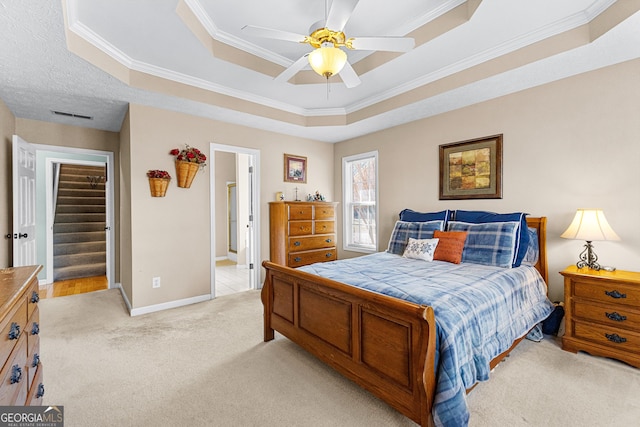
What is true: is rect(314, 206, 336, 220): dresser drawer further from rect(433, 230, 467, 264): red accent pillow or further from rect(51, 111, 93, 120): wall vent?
rect(51, 111, 93, 120): wall vent

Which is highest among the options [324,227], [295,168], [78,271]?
[295,168]

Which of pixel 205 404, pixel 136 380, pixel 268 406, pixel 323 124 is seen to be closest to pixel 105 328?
pixel 136 380

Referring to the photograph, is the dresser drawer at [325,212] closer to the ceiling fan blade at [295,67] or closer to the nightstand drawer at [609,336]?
the ceiling fan blade at [295,67]

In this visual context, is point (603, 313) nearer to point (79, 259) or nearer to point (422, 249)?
point (422, 249)

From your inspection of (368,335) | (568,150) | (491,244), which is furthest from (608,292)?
(368,335)

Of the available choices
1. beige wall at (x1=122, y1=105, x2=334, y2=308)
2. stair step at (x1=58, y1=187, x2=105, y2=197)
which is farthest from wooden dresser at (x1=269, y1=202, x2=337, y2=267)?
stair step at (x1=58, y1=187, x2=105, y2=197)

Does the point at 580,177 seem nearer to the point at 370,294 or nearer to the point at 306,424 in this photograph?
the point at 370,294

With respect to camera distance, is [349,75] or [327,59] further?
[349,75]

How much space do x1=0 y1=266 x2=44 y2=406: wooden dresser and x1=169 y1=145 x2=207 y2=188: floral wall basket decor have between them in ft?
7.07

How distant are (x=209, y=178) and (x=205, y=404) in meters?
2.81

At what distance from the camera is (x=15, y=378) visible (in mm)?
1119

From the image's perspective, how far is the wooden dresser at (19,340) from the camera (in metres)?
1.03

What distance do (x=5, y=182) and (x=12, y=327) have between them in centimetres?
358
